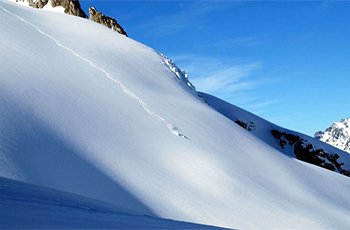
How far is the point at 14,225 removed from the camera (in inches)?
121

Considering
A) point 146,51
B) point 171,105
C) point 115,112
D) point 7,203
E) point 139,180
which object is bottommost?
point 7,203

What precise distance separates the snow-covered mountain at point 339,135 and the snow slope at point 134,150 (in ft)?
536

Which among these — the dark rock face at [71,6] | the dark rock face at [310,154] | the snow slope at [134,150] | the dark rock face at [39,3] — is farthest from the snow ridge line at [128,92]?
the dark rock face at [310,154]

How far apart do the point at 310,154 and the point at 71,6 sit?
69.2ft

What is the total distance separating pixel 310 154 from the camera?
29.4 metres

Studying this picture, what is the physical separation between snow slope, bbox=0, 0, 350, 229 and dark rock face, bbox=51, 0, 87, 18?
15.4m

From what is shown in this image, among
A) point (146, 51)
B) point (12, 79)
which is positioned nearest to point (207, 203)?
point (12, 79)

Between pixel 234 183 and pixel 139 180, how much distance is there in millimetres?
2443

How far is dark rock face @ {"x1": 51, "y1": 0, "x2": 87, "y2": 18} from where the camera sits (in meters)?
29.5

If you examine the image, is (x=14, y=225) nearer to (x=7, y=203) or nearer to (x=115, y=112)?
(x=7, y=203)

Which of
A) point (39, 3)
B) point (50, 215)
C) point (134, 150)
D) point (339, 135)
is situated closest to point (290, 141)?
point (39, 3)

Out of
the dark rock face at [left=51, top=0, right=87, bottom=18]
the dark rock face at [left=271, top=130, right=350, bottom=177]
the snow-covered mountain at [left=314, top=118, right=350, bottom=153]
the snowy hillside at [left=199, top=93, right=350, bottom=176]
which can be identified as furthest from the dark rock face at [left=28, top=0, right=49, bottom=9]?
the snow-covered mountain at [left=314, top=118, right=350, bottom=153]

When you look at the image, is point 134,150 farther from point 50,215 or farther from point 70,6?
point 70,6

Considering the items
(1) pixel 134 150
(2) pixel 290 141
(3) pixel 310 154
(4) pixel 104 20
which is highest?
(4) pixel 104 20
